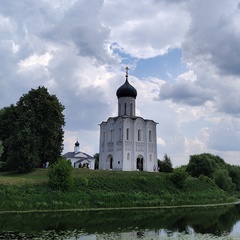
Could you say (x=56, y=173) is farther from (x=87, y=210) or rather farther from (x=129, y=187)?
(x=129, y=187)

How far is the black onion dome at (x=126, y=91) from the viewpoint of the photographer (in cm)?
4862

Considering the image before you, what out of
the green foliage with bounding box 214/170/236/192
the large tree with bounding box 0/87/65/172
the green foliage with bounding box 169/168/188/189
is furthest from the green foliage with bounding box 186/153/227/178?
the large tree with bounding box 0/87/65/172

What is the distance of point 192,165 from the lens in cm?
5966

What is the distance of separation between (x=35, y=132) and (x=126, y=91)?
14.9m

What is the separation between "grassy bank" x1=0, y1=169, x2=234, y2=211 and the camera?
28375mm

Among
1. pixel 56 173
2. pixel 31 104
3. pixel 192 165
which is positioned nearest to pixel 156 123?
pixel 192 165

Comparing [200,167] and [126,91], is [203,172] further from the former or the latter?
[126,91]

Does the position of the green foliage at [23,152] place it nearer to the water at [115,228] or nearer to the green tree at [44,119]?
the green tree at [44,119]

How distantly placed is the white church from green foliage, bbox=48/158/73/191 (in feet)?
49.4

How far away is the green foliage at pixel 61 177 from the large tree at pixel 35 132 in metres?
6.78

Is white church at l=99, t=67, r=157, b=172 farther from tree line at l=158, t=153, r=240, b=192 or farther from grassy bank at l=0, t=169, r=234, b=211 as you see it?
grassy bank at l=0, t=169, r=234, b=211

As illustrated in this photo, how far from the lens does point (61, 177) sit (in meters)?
31.2

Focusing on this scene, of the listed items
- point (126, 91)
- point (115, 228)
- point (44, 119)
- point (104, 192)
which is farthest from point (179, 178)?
point (115, 228)

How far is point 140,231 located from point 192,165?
4275 centimetres
